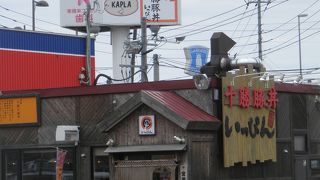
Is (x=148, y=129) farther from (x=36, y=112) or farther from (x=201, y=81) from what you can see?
(x=36, y=112)

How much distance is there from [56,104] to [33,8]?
2949cm

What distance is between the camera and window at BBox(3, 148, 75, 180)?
22234mm

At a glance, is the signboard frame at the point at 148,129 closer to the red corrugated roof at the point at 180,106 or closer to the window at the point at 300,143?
the red corrugated roof at the point at 180,106

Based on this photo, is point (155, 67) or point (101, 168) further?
point (155, 67)

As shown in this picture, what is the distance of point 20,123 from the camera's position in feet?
Answer: 75.3

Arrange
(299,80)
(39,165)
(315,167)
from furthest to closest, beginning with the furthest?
(315,167) < (39,165) < (299,80)

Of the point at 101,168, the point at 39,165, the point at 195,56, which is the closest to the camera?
the point at 101,168

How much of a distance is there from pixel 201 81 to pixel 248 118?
1.72 meters

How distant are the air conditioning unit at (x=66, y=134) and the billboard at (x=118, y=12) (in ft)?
105

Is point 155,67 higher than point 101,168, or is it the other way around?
point 155,67

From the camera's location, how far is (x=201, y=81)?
19719mm

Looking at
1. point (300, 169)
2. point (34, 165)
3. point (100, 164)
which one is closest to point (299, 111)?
point (300, 169)

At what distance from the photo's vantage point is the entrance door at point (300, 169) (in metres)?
22.5

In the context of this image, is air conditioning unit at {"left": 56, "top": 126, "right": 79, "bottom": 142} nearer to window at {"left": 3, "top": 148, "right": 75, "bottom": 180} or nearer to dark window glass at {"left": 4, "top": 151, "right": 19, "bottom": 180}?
window at {"left": 3, "top": 148, "right": 75, "bottom": 180}
